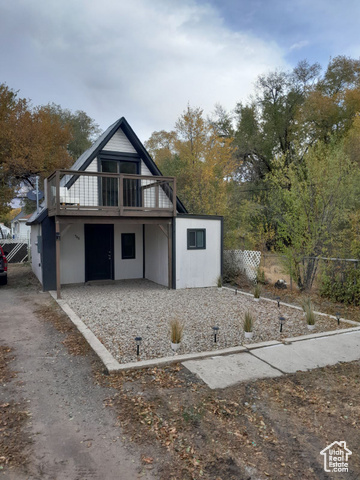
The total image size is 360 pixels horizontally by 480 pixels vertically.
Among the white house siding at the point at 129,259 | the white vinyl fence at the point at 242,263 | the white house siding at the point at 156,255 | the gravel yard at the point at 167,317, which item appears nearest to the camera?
the gravel yard at the point at 167,317

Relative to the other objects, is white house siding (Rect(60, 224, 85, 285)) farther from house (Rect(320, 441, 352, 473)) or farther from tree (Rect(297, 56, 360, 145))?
tree (Rect(297, 56, 360, 145))

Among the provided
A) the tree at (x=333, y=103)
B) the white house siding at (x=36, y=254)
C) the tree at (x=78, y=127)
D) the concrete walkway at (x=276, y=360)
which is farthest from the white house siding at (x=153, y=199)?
the tree at (x=78, y=127)

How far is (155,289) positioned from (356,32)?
11.1 m

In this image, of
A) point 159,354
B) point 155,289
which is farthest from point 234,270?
point 159,354

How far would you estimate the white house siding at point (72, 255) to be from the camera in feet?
38.2

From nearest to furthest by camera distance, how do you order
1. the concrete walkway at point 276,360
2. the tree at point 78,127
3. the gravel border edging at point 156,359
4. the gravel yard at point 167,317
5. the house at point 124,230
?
the concrete walkway at point 276,360 → the gravel border edging at point 156,359 → the gravel yard at point 167,317 → the house at point 124,230 → the tree at point 78,127

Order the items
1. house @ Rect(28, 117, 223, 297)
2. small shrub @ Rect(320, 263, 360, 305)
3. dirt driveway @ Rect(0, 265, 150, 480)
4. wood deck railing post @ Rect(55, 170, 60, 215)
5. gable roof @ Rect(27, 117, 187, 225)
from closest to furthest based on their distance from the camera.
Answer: dirt driveway @ Rect(0, 265, 150, 480)
small shrub @ Rect(320, 263, 360, 305)
wood deck railing post @ Rect(55, 170, 60, 215)
house @ Rect(28, 117, 223, 297)
gable roof @ Rect(27, 117, 187, 225)

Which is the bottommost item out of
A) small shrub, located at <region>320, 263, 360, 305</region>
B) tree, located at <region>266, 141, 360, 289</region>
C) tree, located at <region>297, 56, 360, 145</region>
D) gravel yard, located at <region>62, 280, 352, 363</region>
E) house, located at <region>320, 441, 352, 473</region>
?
gravel yard, located at <region>62, 280, 352, 363</region>

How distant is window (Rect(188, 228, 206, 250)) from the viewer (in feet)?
37.0

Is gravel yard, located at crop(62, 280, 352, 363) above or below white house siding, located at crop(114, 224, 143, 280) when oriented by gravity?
below

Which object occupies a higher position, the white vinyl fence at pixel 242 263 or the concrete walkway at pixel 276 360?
the white vinyl fence at pixel 242 263

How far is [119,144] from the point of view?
12.3m

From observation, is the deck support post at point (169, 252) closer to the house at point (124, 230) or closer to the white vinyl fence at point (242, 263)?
the house at point (124, 230)

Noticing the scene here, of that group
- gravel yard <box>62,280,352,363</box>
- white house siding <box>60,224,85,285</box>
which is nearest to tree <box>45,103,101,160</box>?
white house siding <box>60,224,85,285</box>
